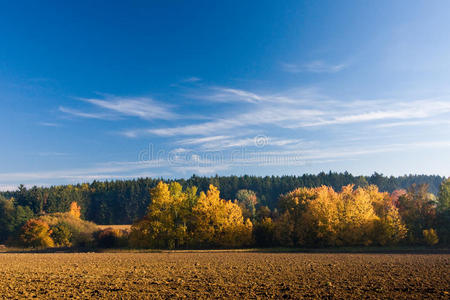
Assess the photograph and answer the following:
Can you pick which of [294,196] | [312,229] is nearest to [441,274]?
[312,229]

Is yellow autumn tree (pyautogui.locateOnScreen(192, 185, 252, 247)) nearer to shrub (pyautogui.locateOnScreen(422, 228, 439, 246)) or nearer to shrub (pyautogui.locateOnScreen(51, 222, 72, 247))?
shrub (pyautogui.locateOnScreen(422, 228, 439, 246))

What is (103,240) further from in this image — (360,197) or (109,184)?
(109,184)

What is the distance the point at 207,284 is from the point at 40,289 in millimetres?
11926

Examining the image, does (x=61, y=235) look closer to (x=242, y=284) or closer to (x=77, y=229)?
(x=77, y=229)

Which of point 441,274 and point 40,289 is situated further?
point 441,274

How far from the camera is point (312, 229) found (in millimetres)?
66625

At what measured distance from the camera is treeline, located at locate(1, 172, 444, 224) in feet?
443

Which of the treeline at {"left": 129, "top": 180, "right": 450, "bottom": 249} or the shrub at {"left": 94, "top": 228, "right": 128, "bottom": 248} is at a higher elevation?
the treeline at {"left": 129, "top": 180, "right": 450, "bottom": 249}

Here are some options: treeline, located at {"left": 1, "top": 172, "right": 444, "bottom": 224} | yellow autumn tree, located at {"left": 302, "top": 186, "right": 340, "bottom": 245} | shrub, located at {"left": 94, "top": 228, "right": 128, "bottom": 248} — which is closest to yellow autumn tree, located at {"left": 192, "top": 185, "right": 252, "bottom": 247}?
yellow autumn tree, located at {"left": 302, "top": 186, "right": 340, "bottom": 245}

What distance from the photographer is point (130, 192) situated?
553 feet

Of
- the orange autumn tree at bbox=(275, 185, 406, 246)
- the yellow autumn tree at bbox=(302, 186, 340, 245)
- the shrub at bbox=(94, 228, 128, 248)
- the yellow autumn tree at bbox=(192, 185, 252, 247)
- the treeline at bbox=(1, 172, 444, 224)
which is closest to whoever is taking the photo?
the orange autumn tree at bbox=(275, 185, 406, 246)

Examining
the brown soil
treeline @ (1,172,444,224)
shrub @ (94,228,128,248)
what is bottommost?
shrub @ (94,228,128,248)

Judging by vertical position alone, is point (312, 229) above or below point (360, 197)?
below

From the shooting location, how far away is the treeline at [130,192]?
5315 inches
